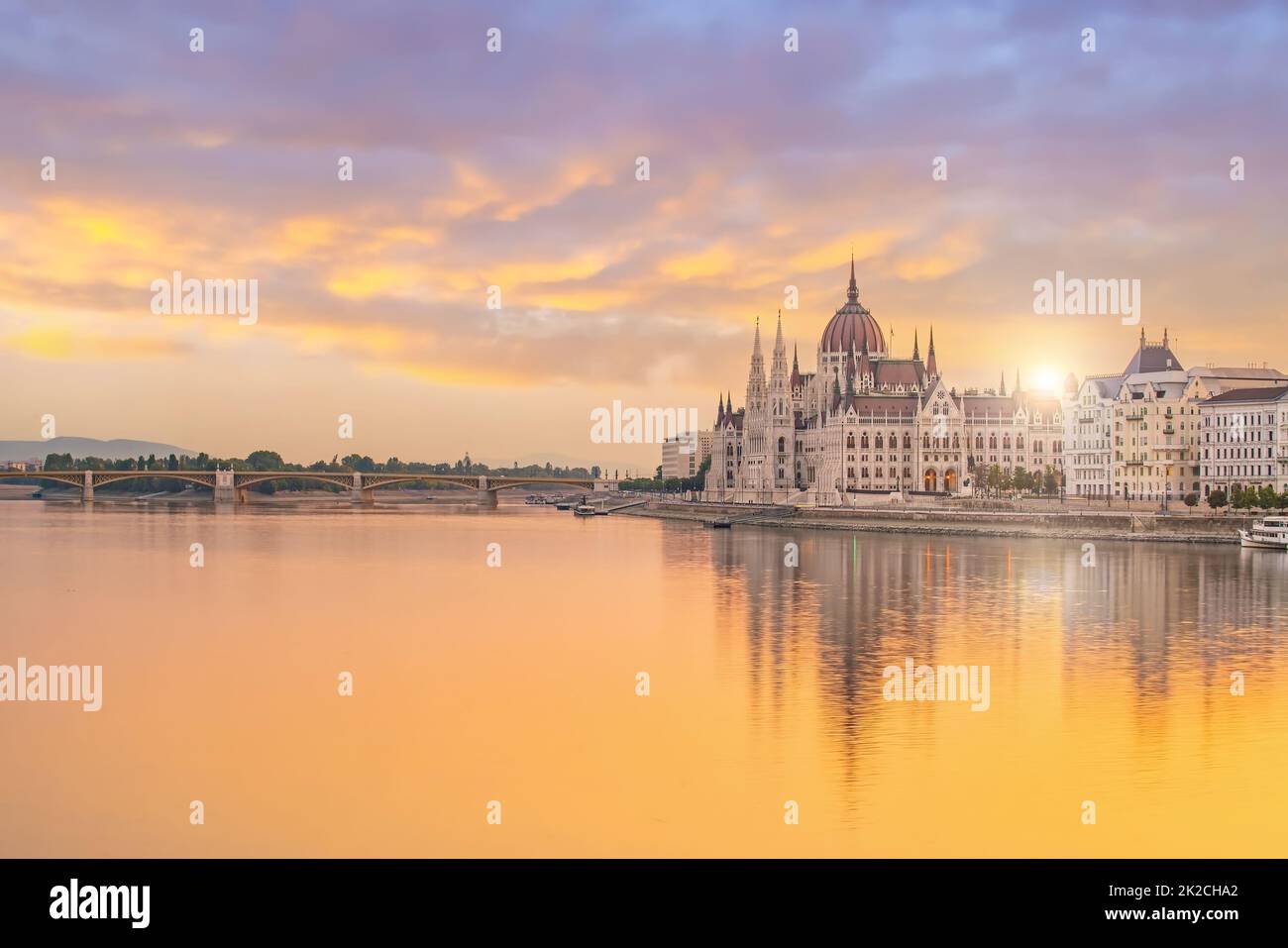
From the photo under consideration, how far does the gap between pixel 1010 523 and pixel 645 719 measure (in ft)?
257

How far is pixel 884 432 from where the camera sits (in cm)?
16025

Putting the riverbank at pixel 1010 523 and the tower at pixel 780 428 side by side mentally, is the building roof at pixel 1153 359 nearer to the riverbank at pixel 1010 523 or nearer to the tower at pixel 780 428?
the riverbank at pixel 1010 523

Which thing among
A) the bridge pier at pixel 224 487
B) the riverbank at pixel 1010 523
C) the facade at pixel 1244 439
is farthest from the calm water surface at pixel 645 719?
the bridge pier at pixel 224 487

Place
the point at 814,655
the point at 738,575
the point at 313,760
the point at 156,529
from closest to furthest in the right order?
1. the point at 313,760
2. the point at 814,655
3. the point at 738,575
4. the point at 156,529

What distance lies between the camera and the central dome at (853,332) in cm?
18838

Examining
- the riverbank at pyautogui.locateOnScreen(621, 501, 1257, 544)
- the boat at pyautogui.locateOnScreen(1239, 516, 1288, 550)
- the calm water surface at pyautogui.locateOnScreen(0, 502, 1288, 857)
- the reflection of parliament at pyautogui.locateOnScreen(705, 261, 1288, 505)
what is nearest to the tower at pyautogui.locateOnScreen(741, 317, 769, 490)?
the reflection of parliament at pyautogui.locateOnScreen(705, 261, 1288, 505)

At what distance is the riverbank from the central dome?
51.5 metres

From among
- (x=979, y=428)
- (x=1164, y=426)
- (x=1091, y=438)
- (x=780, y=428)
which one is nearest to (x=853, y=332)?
(x=780, y=428)

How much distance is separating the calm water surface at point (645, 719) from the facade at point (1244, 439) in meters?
43.5
